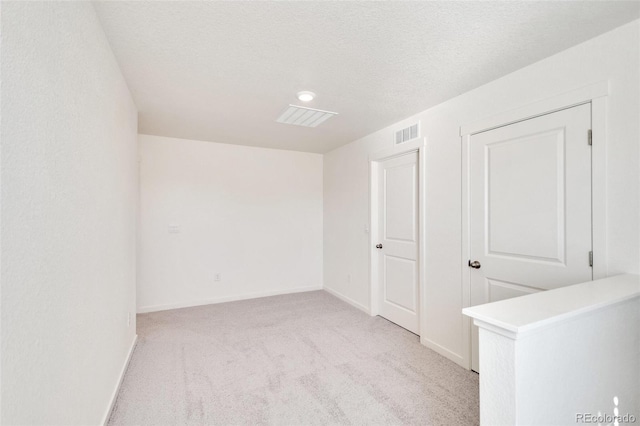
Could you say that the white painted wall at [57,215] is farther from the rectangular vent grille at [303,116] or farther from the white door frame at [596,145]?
the white door frame at [596,145]

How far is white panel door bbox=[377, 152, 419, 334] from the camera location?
131 inches

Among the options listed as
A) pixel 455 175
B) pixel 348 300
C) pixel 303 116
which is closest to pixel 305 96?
pixel 303 116

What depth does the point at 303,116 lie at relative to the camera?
3.18 metres

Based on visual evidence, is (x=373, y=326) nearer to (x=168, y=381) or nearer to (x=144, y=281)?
(x=168, y=381)

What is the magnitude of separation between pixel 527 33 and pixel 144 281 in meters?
4.67

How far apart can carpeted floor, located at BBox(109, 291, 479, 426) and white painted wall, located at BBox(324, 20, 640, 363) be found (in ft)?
1.56

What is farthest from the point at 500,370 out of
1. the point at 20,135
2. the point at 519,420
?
the point at 20,135

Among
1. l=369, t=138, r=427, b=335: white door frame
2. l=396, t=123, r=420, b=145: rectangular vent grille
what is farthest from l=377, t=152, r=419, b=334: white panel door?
l=396, t=123, r=420, b=145: rectangular vent grille

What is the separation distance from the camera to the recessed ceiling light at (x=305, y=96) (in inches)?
101

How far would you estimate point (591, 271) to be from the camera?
181 cm

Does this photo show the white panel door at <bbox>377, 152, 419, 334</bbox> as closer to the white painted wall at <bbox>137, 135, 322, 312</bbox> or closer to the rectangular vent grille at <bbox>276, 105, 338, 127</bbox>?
the rectangular vent grille at <bbox>276, 105, 338, 127</bbox>

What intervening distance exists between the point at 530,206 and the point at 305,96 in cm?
197

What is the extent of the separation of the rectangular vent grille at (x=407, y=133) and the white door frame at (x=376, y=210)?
55 mm

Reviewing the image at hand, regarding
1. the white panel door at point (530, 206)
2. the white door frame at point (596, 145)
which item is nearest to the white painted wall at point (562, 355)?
the white door frame at point (596, 145)
